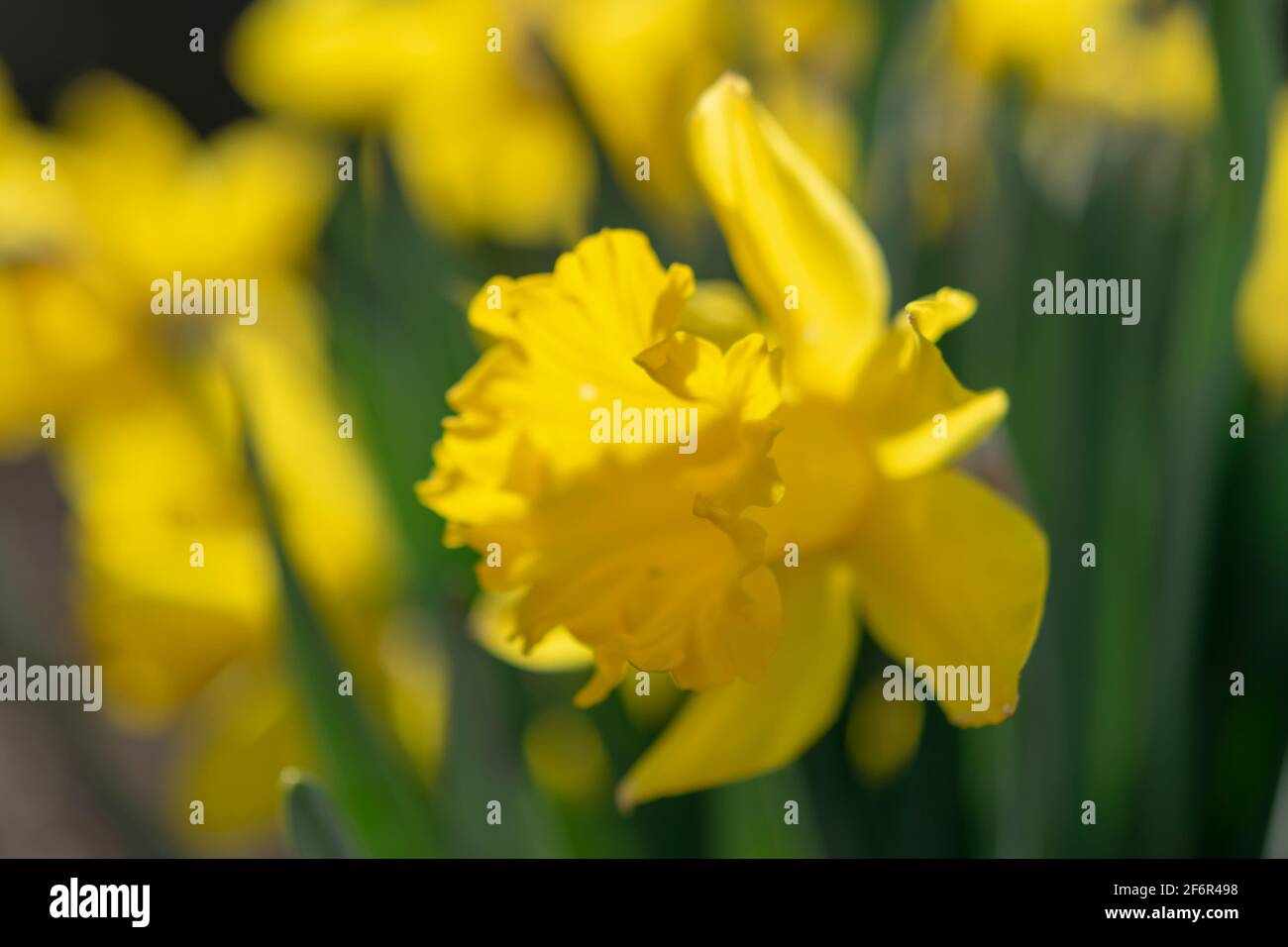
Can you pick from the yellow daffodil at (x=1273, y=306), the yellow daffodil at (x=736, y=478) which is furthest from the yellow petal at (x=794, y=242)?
the yellow daffodil at (x=1273, y=306)

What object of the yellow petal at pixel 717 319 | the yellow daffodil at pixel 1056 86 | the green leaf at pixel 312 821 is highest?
the yellow daffodil at pixel 1056 86

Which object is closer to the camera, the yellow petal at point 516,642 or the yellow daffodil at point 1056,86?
the yellow petal at point 516,642

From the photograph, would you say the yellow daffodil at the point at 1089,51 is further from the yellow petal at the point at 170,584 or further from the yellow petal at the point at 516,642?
the yellow petal at the point at 170,584

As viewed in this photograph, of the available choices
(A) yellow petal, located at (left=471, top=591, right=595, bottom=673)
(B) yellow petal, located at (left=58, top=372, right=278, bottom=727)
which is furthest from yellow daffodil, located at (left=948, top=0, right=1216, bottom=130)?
(B) yellow petal, located at (left=58, top=372, right=278, bottom=727)

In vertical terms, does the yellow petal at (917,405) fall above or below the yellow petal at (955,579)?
above

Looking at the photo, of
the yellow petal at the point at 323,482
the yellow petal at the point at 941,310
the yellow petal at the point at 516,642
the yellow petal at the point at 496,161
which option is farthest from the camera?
the yellow petal at the point at 496,161

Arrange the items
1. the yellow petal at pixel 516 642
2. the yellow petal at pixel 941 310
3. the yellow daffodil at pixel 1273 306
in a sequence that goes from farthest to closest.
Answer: the yellow daffodil at pixel 1273 306
the yellow petal at pixel 516 642
the yellow petal at pixel 941 310
